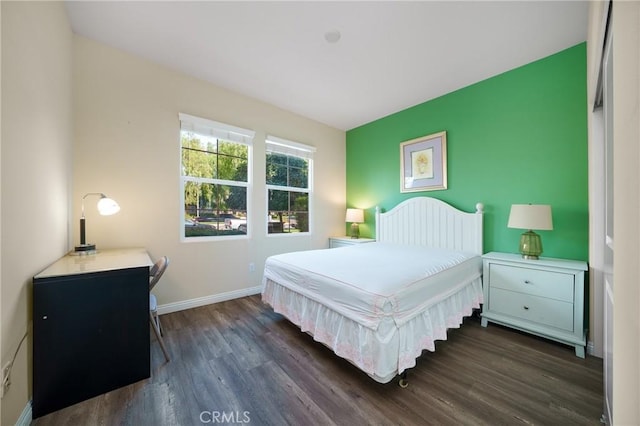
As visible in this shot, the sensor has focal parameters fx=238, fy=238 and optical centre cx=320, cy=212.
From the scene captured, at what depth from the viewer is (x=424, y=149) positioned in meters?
3.29

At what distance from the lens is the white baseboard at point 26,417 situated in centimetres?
120

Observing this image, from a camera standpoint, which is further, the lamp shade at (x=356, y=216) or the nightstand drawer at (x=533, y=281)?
the lamp shade at (x=356, y=216)

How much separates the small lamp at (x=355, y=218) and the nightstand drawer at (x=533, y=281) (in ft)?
6.55

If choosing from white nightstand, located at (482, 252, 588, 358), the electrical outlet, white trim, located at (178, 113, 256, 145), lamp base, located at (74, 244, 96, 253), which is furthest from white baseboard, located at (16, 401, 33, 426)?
white nightstand, located at (482, 252, 588, 358)

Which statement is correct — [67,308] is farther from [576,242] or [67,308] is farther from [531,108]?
[531,108]

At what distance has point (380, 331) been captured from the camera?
1438 mm

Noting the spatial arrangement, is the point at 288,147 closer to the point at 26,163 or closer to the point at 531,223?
the point at 26,163

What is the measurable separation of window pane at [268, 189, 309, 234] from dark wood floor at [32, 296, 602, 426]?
1.77m

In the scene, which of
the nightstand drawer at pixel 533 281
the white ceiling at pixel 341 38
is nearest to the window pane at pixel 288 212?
the white ceiling at pixel 341 38

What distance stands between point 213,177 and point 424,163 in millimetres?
2812

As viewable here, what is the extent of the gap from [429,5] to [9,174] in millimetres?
2771

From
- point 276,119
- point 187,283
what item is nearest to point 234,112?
point 276,119

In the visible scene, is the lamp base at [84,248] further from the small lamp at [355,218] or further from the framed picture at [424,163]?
the framed picture at [424,163]

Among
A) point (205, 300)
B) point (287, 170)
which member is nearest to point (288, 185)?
point (287, 170)
